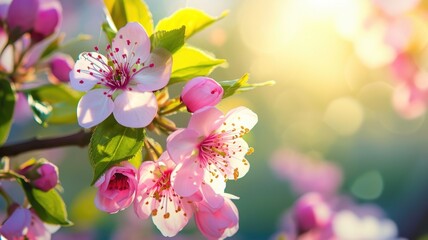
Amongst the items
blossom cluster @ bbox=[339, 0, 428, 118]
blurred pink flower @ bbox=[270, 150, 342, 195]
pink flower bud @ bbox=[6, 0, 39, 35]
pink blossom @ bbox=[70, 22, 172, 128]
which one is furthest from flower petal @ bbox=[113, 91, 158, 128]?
blurred pink flower @ bbox=[270, 150, 342, 195]

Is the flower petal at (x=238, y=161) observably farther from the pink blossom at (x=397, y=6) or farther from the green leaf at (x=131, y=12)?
the pink blossom at (x=397, y=6)

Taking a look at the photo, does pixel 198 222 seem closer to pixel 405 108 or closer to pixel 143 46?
pixel 143 46

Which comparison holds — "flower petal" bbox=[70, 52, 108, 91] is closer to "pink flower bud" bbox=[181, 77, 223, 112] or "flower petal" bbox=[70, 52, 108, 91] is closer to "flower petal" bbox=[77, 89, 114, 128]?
"flower petal" bbox=[77, 89, 114, 128]

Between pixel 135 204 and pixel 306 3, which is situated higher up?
pixel 135 204

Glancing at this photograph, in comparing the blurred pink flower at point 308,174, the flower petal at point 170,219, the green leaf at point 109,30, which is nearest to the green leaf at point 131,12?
the green leaf at point 109,30

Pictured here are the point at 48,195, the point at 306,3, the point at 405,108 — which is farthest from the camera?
the point at 306,3

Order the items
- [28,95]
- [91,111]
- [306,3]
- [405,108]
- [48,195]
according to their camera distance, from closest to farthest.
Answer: [91,111]
[48,195]
[28,95]
[405,108]
[306,3]

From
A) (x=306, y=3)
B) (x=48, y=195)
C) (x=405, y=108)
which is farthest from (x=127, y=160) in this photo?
(x=306, y=3)
